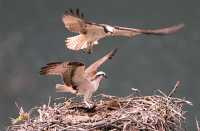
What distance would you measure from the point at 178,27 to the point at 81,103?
26.4 inches

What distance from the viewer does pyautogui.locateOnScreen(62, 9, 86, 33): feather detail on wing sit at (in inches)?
287

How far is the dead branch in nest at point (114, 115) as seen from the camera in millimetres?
7027

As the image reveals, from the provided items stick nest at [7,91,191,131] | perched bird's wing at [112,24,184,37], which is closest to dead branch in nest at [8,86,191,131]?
stick nest at [7,91,191,131]

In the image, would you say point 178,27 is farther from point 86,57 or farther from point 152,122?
point 86,57

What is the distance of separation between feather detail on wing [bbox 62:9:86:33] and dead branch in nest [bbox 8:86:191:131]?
1.32ft

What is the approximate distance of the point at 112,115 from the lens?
717 cm

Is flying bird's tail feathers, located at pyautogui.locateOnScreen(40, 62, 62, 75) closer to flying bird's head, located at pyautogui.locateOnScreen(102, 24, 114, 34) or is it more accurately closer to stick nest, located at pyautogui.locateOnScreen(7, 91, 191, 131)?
stick nest, located at pyautogui.locateOnScreen(7, 91, 191, 131)

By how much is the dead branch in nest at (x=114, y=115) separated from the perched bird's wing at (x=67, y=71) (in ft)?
0.50

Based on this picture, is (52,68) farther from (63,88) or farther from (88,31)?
(88,31)

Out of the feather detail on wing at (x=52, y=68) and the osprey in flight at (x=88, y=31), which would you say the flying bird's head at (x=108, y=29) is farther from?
the feather detail on wing at (x=52, y=68)

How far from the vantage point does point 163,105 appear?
24.0 feet

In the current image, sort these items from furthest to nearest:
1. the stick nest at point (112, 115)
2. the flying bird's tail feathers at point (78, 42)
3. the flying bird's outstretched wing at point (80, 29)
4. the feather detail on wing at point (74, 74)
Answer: the flying bird's tail feathers at point (78, 42) → the flying bird's outstretched wing at point (80, 29) → the feather detail on wing at point (74, 74) → the stick nest at point (112, 115)

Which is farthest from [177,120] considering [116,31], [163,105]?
[116,31]

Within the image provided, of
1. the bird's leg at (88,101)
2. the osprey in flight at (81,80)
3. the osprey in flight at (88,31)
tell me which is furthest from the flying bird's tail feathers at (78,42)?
the bird's leg at (88,101)
